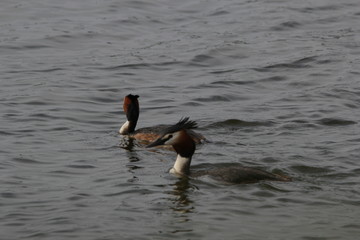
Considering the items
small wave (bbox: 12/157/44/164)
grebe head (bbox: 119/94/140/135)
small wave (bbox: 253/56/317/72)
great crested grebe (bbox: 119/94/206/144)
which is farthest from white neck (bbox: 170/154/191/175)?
small wave (bbox: 253/56/317/72)

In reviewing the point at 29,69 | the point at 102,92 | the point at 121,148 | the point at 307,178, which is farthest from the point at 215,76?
the point at 307,178

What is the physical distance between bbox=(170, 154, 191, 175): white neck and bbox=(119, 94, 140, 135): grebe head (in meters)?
2.51

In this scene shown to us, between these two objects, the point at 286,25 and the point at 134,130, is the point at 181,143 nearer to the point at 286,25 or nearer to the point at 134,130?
the point at 134,130

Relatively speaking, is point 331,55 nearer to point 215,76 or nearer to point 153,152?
point 215,76

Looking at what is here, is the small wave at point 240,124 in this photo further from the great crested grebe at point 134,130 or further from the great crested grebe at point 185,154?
the great crested grebe at point 185,154

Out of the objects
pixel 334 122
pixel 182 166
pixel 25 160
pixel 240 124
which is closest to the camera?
pixel 182 166

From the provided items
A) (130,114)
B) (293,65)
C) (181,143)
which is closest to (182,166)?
(181,143)

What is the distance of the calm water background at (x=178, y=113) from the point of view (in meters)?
11.4

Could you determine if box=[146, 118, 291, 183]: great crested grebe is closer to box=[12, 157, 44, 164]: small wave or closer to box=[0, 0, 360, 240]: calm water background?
box=[0, 0, 360, 240]: calm water background

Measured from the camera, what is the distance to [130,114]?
1579 centimetres

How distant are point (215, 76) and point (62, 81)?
3.25 meters

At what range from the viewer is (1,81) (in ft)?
62.4

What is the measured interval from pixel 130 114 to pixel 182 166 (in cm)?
277

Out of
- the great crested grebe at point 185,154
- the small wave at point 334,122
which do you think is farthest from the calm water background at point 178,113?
the great crested grebe at point 185,154
